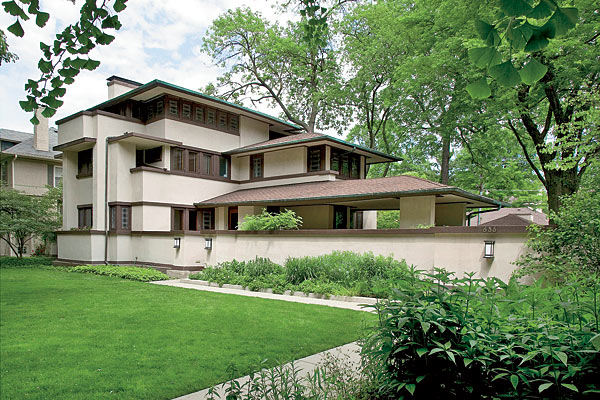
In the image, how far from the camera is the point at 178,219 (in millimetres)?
21125

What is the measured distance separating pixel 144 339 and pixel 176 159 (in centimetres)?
1546

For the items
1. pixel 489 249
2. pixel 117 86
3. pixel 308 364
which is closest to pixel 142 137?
pixel 117 86

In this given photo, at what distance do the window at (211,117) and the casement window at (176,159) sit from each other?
2.50 meters

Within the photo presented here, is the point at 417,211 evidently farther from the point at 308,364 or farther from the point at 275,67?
the point at 275,67

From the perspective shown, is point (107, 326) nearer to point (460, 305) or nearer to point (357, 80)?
point (460, 305)

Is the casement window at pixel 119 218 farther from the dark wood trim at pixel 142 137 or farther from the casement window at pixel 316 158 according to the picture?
the casement window at pixel 316 158

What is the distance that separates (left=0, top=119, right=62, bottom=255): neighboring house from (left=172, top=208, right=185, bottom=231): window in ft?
43.2

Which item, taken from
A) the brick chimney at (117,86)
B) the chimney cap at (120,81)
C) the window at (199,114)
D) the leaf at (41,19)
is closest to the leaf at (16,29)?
the leaf at (41,19)

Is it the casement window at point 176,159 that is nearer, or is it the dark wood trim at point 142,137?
the dark wood trim at point 142,137

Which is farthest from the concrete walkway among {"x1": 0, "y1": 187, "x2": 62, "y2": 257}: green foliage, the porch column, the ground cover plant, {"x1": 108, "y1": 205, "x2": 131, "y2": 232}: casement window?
{"x1": 0, "y1": 187, "x2": 62, "y2": 257}: green foliage

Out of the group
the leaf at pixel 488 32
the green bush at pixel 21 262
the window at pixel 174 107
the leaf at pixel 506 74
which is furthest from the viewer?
the green bush at pixel 21 262

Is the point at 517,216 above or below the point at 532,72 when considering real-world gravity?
below

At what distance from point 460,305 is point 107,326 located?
684 centimetres

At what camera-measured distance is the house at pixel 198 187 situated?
54.6 ft
